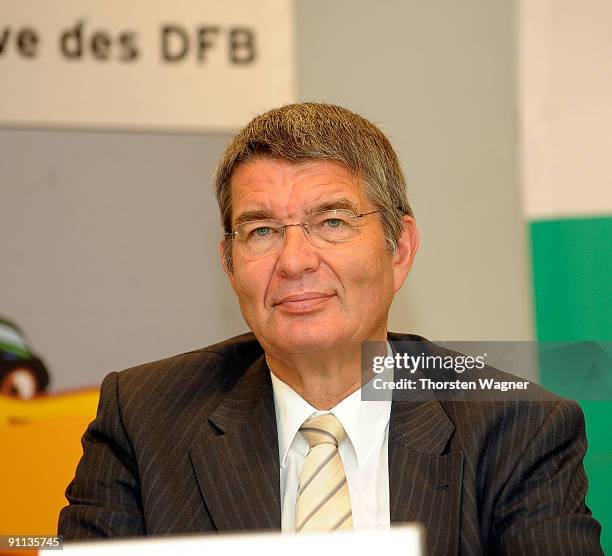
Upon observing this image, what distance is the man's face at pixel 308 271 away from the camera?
1.85 metres

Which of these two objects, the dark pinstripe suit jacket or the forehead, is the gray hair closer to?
the forehead

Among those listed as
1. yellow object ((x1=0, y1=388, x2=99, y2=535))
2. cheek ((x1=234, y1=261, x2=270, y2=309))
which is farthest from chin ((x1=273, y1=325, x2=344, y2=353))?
yellow object ((x1=0, y1=388, x2=99, y2=535))

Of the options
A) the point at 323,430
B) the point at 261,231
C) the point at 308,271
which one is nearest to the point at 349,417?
the point at 323,430

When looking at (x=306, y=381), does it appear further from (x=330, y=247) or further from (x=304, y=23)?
(x=304, y=23)

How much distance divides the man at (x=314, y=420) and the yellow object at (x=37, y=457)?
640 mm

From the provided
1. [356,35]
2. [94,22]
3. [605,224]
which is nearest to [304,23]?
[356,35]

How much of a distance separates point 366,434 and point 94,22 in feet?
5.09

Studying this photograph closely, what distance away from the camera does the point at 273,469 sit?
1.85 meters

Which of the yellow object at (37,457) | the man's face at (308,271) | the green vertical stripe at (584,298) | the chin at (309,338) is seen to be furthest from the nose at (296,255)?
the yellow object at (37,457)

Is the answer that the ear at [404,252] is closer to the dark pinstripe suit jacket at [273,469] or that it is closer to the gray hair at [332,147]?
the gray hair at [332,147]

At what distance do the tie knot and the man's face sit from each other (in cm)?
15

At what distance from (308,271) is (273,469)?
42cm

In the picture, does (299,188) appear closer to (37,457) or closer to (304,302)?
(304,302)

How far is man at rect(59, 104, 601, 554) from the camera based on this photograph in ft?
5.71
